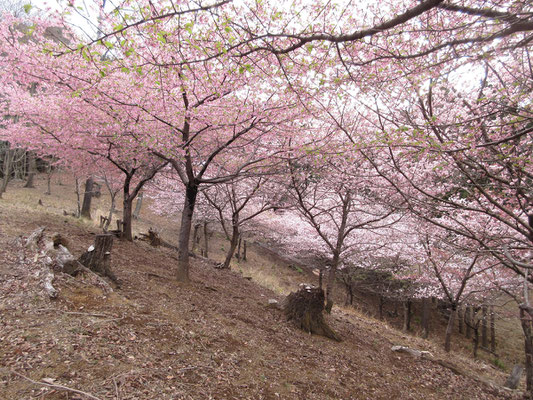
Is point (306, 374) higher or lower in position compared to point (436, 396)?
higher

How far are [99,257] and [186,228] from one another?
6.05 feet

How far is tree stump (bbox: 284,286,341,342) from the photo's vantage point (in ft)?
19.2

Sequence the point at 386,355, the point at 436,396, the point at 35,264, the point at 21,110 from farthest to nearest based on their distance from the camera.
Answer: the point at 21,110 → the point at 386,355 → the point at 35,264 → the point at 436,396

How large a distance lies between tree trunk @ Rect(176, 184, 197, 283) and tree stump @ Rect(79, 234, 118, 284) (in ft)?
4.95

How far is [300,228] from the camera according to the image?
16078 mm

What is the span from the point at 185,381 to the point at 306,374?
1.74 m

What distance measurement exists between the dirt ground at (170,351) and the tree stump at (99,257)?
0.37 metres

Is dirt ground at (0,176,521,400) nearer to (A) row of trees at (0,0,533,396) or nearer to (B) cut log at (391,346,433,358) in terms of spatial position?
(B) cut log at (391,346,433,358)

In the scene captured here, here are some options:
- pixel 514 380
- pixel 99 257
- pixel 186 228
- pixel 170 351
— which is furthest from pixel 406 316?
pixel 99 257

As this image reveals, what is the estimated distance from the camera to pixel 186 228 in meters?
6.57

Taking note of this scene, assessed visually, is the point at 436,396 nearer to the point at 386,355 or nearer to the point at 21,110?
the point at 386,355

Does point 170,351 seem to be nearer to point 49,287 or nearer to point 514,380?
point 49,287

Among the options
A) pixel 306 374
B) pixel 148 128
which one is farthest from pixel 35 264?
pixel 306 374

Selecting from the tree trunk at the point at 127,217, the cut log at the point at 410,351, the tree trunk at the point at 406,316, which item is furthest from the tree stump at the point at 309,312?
the tree trunk at the point at 406,316
